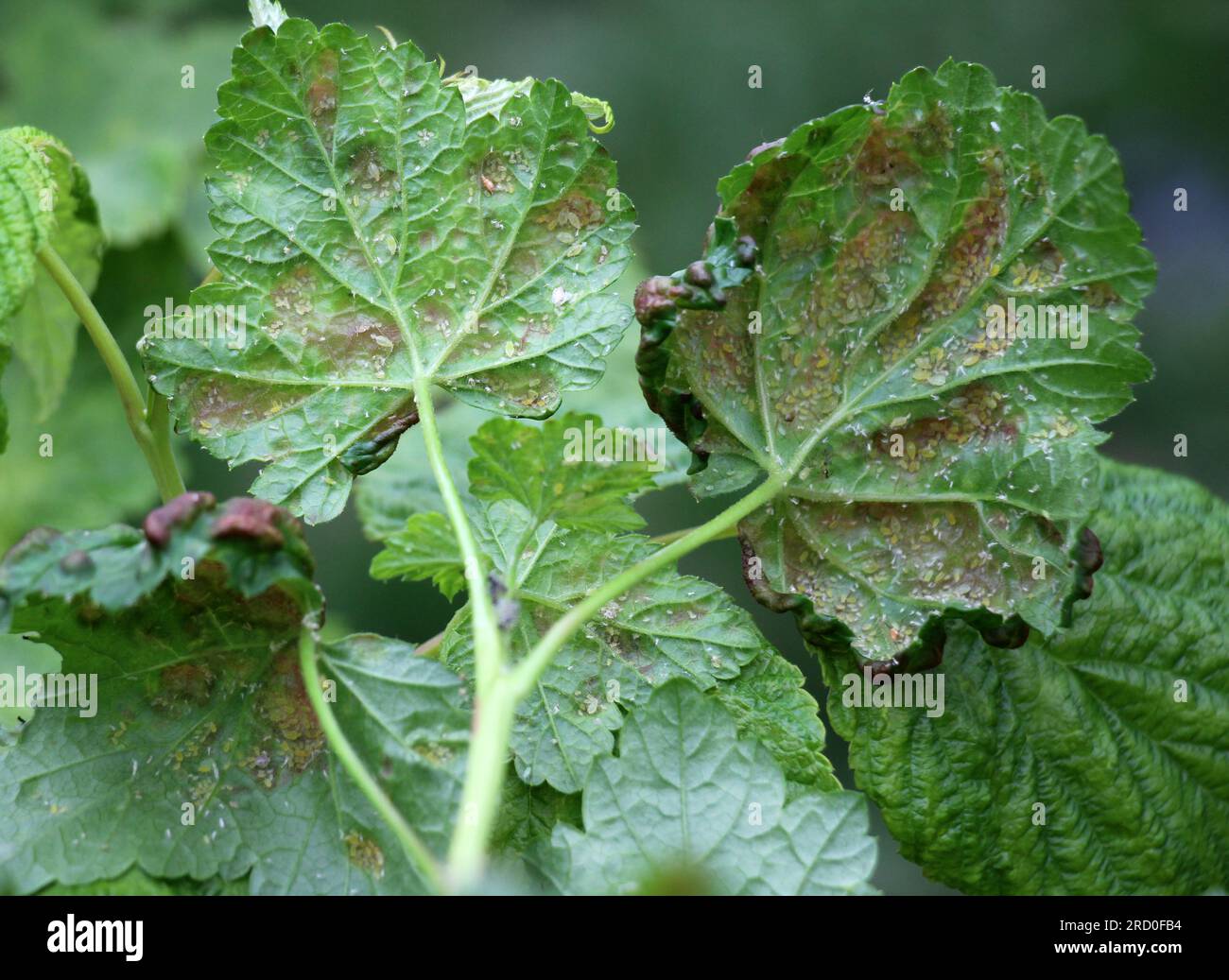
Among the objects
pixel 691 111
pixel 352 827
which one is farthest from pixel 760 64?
pixel 352 827

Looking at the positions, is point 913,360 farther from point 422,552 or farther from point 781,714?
point 422,552

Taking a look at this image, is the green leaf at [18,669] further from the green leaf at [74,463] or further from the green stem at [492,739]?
the green stem at [492,739]

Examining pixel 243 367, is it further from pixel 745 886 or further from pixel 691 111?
pixel 691 111

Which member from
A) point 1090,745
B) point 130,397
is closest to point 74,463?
point 130,397

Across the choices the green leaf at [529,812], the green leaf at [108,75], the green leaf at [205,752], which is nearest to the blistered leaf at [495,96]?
the green leaf at [205,752]

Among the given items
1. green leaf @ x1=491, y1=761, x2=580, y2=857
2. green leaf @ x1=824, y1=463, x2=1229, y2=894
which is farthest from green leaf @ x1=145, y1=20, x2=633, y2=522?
green leaf @ x1=824, y1=463, x2=1229, y2=894

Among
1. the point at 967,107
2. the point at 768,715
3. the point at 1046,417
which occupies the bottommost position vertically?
the point at 768,715
